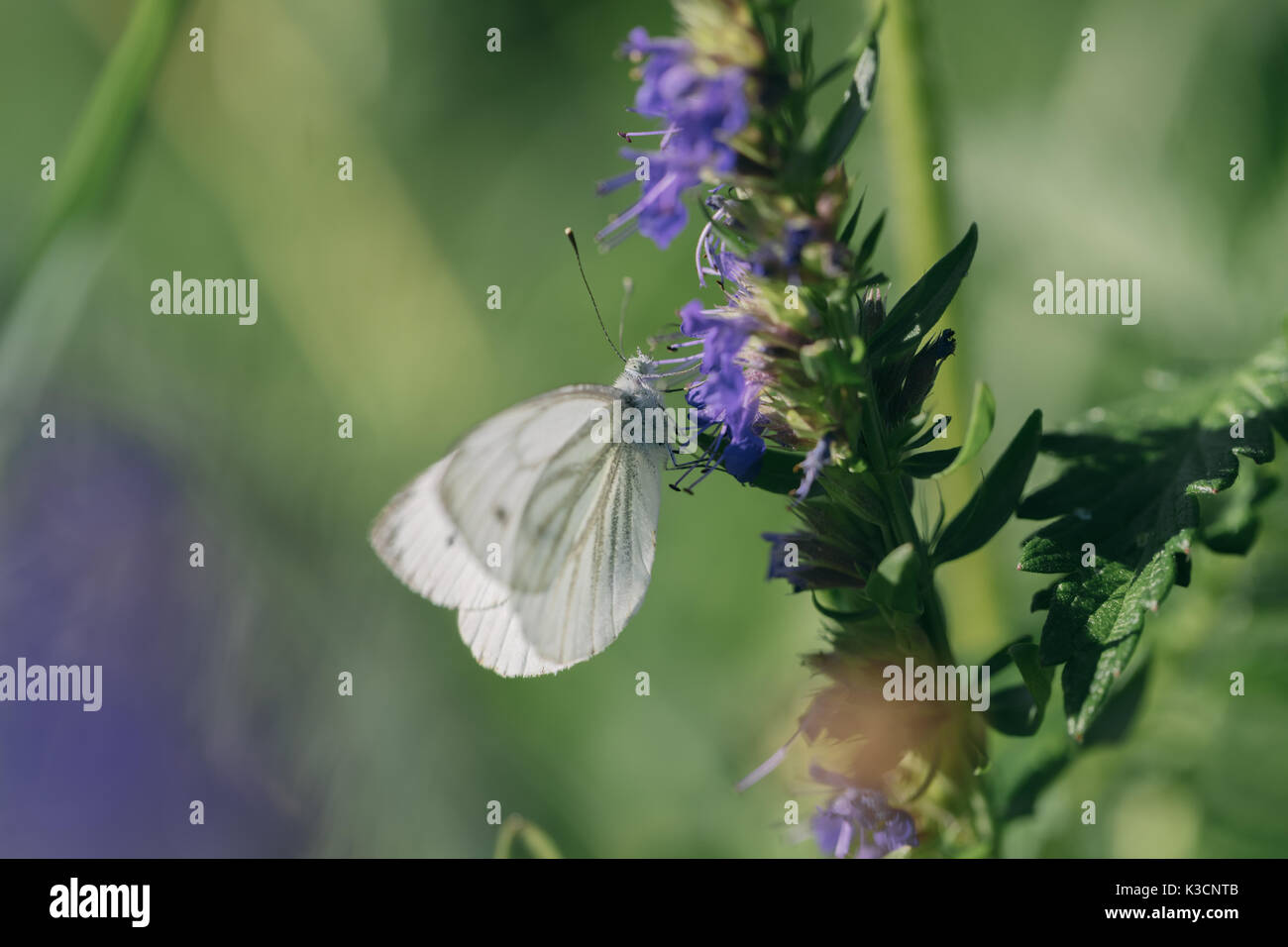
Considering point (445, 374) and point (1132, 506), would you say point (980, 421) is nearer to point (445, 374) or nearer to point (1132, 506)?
point (1132, 506)

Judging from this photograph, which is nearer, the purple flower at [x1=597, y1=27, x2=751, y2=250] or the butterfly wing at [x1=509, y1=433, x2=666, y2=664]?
the purple flower at [x1=597, y1=27, x2=751, y2=250]

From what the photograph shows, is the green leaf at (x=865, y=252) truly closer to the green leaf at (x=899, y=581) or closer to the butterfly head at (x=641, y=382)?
the green leaf at (x=899, y=581)

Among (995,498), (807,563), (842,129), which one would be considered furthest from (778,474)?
(842,129)

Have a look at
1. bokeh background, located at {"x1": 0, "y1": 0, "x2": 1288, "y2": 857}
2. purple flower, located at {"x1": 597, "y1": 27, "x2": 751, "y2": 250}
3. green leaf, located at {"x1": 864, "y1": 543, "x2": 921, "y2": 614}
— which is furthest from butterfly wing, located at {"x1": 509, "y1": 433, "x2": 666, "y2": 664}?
purple flower, located at {"x1": 597, "y1": 27, "x2": 751, "y2": 250}

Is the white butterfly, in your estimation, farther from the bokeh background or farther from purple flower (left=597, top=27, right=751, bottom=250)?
purple flower (left=597, top=27, right=751, bottom=250)

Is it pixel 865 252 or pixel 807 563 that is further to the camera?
pixel 807 563

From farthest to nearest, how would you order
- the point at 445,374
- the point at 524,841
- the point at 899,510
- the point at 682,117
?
the point at 445,374 → the point at 524,841 → the point at 899,510 → the point at 682,117

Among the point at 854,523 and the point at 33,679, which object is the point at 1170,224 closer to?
the point at 854,523
